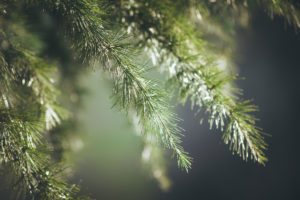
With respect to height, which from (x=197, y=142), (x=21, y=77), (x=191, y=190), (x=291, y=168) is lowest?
(x=191, y=190)

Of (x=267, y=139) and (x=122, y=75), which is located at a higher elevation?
(x=267, y=139)

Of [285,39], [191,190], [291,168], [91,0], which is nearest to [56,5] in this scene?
[91,0]

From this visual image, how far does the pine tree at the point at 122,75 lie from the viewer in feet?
0.85

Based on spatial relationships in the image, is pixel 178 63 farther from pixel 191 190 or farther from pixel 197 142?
pixel 191 190

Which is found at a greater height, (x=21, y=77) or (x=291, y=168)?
(x=291, y=168)

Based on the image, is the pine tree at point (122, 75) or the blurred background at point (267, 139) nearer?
the pine tree at point (122, 75)

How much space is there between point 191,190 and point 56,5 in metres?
1.77

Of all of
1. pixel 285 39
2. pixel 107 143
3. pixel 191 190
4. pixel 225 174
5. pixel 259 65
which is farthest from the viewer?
pixel 107 143

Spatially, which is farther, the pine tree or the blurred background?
the blurred background

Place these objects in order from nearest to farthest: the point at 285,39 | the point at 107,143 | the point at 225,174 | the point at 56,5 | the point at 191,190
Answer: the point at 56,5 → the point at 285,39 → the point at 225,174 → the point at 191,190 → the point at 107,143

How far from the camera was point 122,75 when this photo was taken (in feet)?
0.86

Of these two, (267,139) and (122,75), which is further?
(267,139)

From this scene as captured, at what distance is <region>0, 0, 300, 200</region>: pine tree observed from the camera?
0.26m

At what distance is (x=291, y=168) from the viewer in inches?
51.8
